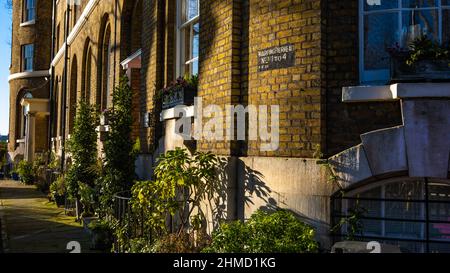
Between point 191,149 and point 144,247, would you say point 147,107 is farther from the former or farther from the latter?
point 144,247

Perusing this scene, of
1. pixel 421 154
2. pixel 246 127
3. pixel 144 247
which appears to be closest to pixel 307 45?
pixel 246 127

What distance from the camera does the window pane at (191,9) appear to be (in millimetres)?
7457

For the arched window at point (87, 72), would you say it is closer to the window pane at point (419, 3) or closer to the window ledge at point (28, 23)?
the window pane at point (419, 3)

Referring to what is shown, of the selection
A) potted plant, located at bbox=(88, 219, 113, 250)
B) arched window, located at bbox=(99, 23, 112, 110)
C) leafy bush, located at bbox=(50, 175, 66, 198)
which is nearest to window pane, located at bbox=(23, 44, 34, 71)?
arched window, located at bbox=(99, 23, 112, 110)

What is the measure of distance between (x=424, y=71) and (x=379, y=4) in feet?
3.30

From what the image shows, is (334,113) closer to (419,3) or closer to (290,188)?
(290,188)

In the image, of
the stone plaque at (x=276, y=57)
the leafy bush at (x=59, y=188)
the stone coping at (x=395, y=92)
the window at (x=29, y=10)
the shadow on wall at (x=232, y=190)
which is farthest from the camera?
the window at (x=29, y=10)

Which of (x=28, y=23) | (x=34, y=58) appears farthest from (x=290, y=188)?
(x=28, y=23)

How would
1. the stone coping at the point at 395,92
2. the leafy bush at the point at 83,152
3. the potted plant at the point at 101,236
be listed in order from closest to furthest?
the stone coping at the point at 395,92 → the potted plant at the point at 101,236 → the leafy bush at the point at 83,152

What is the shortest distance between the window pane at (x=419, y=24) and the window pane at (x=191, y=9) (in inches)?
146

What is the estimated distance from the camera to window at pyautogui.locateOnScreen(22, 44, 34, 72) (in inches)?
1060

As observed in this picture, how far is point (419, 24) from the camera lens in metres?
4.66

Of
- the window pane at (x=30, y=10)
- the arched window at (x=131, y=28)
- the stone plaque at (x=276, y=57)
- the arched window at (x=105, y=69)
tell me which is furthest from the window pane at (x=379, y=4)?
the window pane at (x=30, y=10)

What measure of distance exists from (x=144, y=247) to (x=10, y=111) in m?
25.4
